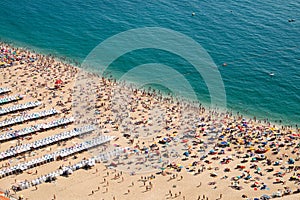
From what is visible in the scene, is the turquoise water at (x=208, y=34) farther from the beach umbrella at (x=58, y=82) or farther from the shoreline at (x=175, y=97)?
the beach umbrella at (x=58, y=82)

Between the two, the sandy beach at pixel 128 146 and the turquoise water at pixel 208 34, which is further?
the turquoise water at pixel 208 34

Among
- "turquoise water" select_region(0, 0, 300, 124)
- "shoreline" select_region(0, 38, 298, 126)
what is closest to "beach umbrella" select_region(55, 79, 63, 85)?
"shoreline" select_region(0, 38, 298, 126)

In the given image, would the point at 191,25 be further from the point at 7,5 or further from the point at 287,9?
the point at 7,5

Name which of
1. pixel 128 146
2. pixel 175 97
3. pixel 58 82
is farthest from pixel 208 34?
pixel 128 146

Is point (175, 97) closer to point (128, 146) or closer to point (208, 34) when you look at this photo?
point (128, 146)

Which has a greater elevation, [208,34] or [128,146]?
[208,34]

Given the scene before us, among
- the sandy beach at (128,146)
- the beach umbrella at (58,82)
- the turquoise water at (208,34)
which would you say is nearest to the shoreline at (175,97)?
the sandy beach at (128,146)
